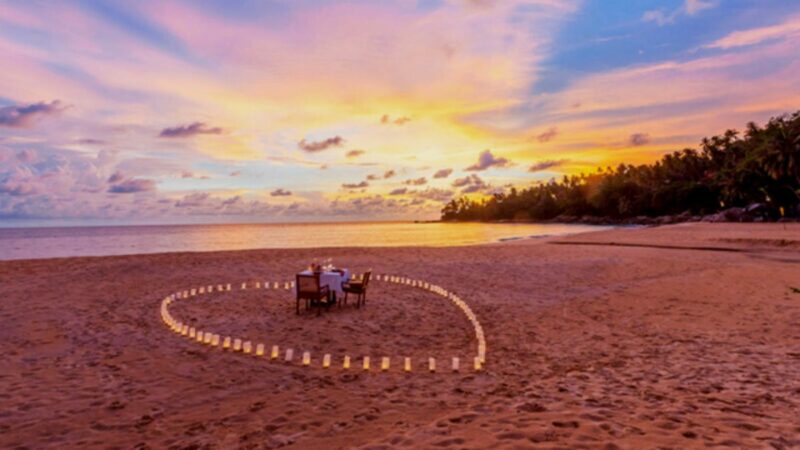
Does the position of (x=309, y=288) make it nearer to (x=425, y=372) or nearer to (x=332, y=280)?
(x=332, y=280)

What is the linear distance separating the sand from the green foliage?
51093 millimetres

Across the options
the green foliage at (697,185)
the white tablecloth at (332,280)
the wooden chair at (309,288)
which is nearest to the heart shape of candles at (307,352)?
the wooden chair at (309,288)

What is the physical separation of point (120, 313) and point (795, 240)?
117 feet

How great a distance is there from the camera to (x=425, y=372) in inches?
295

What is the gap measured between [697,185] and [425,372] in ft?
340

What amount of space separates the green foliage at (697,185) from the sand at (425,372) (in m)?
51.1

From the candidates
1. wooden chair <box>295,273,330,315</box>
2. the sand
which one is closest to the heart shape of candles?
the sand

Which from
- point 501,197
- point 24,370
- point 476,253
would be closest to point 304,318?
point 24,370

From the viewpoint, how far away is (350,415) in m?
5.77

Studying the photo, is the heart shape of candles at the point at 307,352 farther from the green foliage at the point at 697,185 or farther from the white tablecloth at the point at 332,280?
the green foliage at the point at 697,185

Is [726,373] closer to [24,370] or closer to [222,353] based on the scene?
[222,353]

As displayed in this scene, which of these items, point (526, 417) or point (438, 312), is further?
point (438, 312)

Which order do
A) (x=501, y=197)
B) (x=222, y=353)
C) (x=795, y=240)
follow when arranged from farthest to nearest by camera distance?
1. (x=501, y=197)
2. (x=795, y=240)
3. (x=222, y=353)

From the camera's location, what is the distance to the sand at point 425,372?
5.07 metres
